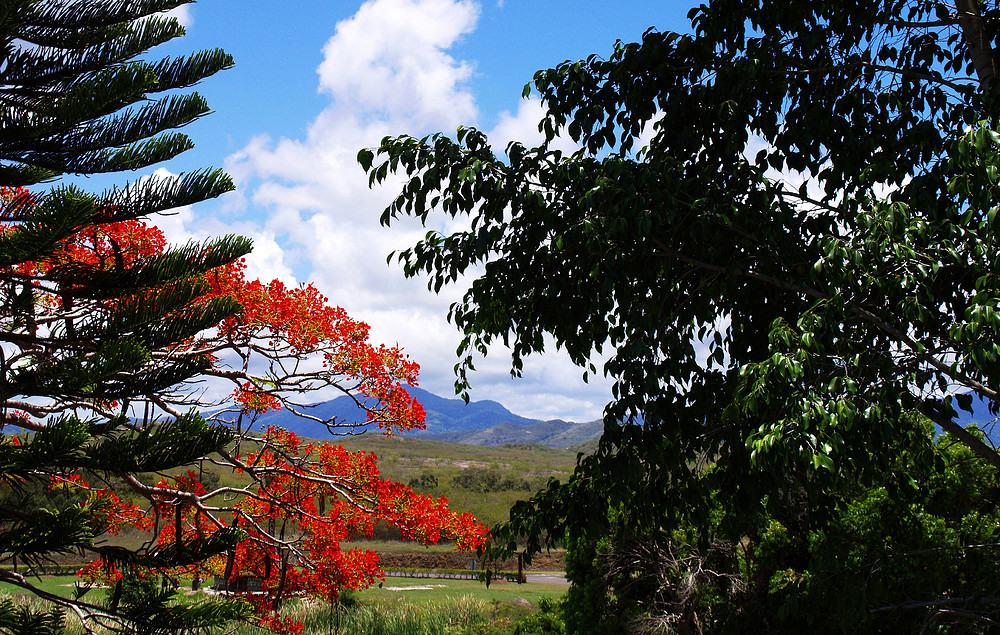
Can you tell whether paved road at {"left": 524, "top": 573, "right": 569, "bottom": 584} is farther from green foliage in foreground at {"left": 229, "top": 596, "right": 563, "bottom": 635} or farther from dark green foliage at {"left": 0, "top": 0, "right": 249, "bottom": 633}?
dark green foliage at {"left": 0, "top": 0, "right": 249, "bottom": 633}

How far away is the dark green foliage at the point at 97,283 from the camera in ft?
13.0

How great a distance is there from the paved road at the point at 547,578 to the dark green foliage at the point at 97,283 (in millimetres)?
34941

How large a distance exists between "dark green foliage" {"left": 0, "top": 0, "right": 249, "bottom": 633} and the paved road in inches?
1376

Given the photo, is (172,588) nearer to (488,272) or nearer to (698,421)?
(488,272)

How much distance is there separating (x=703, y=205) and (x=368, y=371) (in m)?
4.76

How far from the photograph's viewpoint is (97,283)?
4.91 metres

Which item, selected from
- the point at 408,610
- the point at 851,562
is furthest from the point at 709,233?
the point at 408,610

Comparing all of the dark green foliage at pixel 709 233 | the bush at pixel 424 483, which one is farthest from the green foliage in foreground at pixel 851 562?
the bush at pixel 424 483

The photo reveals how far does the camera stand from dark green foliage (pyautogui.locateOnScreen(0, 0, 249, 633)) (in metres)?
3.97

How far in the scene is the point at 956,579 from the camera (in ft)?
26.9

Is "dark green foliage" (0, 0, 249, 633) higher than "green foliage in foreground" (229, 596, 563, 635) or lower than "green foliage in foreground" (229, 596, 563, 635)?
higher

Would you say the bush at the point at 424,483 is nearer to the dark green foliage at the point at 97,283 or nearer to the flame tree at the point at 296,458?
the flame tree at the point at 296,458

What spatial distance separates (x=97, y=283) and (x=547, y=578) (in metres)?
38.8

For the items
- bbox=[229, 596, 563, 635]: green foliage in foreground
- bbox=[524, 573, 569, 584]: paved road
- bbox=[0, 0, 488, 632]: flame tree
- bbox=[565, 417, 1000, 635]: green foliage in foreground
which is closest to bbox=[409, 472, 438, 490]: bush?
bbox=[524, 573, 569, 584]: paved road
